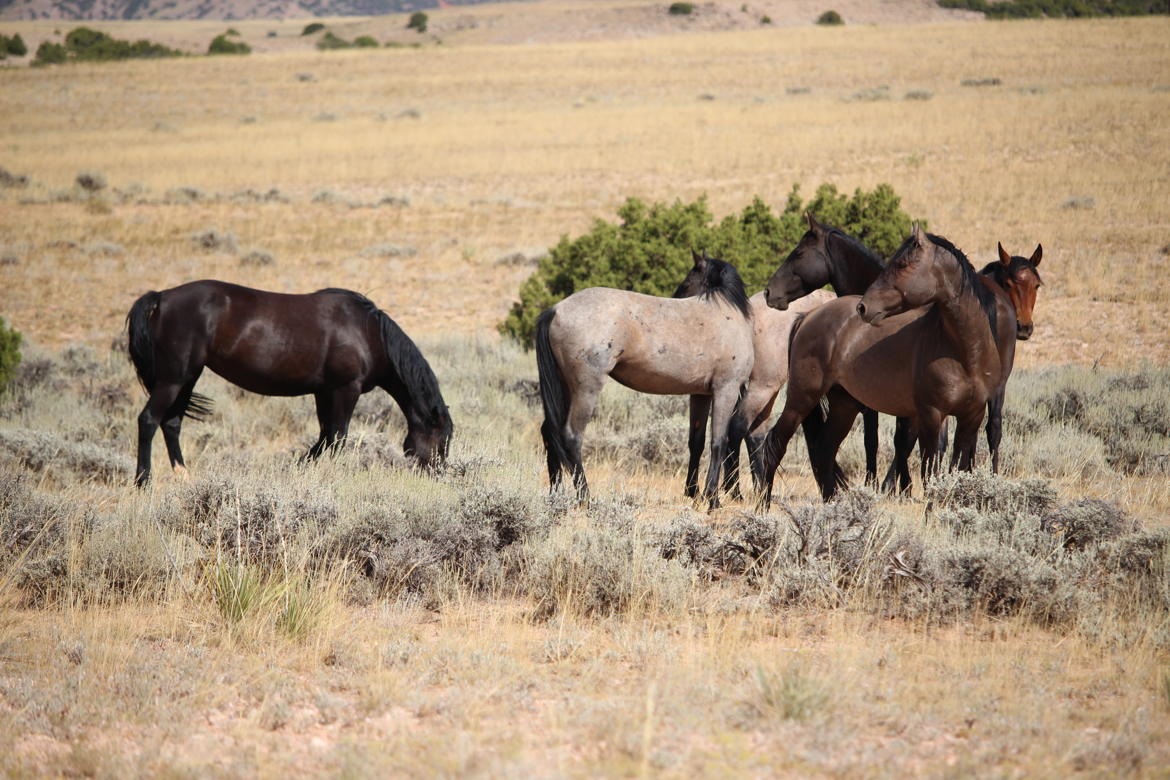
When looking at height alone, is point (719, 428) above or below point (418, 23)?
below

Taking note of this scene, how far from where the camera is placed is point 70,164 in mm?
32031

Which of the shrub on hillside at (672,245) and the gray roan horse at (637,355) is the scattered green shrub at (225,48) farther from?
the gray roan horse at (637,355)

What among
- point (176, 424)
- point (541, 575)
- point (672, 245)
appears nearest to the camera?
point (541, 575)

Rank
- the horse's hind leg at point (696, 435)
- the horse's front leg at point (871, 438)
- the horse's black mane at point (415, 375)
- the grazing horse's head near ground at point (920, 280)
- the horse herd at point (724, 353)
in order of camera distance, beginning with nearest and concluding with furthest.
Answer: the grazing horse's head near ground at point (920, 280)
the horse herd at point (724, 353)
the horse's hind leg at point (696, 435)
the horse's front leg at point (871, 438)
the horse's black mane at point (415, 375)

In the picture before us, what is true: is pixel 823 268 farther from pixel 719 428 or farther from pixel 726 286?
pixel 719 428

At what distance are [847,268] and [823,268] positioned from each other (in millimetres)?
195

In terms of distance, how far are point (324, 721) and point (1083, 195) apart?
21779 millimetres

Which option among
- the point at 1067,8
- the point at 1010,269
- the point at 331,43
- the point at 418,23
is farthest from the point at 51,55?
the point at 1010,269

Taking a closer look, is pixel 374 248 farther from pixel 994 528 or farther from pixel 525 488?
pixel 994 528

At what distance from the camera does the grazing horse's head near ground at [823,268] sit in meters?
8.07

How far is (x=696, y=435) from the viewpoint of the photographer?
27.1 feet

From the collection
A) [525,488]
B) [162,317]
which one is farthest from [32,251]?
[525,488]

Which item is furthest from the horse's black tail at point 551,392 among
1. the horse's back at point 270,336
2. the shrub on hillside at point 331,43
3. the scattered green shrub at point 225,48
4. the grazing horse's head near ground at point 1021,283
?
the shrub on hillside at point 331,43

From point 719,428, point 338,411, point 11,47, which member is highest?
point 11,47
